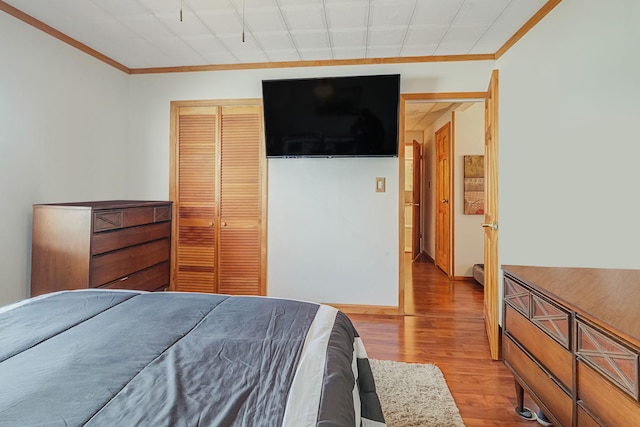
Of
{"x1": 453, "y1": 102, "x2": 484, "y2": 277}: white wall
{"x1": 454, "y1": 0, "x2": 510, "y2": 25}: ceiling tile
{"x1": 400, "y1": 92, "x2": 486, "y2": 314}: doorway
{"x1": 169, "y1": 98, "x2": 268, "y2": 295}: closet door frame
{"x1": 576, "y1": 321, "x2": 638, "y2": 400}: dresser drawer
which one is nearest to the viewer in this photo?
{"x1": 576, "y1": 321, "x2": 638, "y2": 400}: dresser drawer

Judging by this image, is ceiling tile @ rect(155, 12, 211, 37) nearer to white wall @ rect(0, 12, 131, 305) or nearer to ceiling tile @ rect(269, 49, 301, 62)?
ceiling tile @ rect(269, 49, 301, 62)

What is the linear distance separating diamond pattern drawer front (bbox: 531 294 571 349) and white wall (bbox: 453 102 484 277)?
3.36m

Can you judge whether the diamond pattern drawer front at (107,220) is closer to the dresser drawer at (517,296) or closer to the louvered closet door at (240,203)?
the louvered closet door at (240,203)

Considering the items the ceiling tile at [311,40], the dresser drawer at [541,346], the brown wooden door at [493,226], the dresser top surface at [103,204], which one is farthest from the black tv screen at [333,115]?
the dresser drawer at [541,346]

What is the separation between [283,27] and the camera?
2494 millimetres

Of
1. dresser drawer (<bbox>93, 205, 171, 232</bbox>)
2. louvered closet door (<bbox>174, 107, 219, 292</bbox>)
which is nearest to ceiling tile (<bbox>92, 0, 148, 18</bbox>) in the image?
louvered closet door (<bbox>174, 107, 219, 292</bbox>)

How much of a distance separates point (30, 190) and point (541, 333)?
3.48 metres

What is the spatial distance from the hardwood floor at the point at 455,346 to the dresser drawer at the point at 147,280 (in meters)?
1.98

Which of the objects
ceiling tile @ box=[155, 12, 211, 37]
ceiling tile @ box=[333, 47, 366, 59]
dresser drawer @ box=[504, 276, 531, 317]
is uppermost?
ceiling tile @ box=[333, 47, 366, 59]

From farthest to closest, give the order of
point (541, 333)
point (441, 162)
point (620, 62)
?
point (441, 162), point (620, 62), point (541, 333)

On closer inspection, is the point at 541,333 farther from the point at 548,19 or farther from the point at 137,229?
the point at 137,229

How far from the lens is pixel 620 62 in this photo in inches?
60.3

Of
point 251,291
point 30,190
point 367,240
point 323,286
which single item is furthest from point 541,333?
point 30,190

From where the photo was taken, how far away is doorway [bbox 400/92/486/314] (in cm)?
346
